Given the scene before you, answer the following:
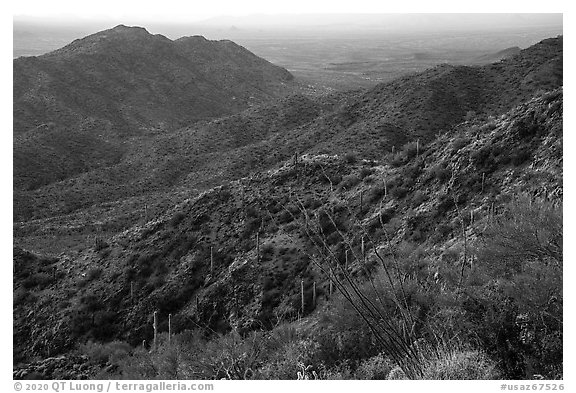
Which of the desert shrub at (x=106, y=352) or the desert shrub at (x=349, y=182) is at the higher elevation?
the desert shrub at (x=349, y=182)

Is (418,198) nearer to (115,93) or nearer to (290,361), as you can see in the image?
(290,361)

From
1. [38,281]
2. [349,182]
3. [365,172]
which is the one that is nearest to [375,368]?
[349,182]

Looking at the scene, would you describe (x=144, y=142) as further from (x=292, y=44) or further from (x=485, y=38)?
(x=292, y=44)

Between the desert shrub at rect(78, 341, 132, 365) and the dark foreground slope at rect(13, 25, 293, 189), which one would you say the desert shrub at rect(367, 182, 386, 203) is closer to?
the desert shrub at rect(78, 341, 132, 365)

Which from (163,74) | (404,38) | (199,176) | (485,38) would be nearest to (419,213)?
(199,176)

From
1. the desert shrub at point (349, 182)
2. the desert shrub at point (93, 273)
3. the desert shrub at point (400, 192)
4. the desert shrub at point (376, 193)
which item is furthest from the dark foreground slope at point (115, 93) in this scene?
the desert shrub at point (400, 192)

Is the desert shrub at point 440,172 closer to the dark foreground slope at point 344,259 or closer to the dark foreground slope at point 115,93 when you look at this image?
the dark foreground slope at point 344,259

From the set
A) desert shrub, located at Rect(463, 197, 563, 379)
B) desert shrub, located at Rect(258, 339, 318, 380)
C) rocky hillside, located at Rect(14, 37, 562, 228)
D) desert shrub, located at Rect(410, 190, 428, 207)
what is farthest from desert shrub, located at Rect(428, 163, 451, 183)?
rocky hillside, located at Rect(14, 37, 562, 228)
